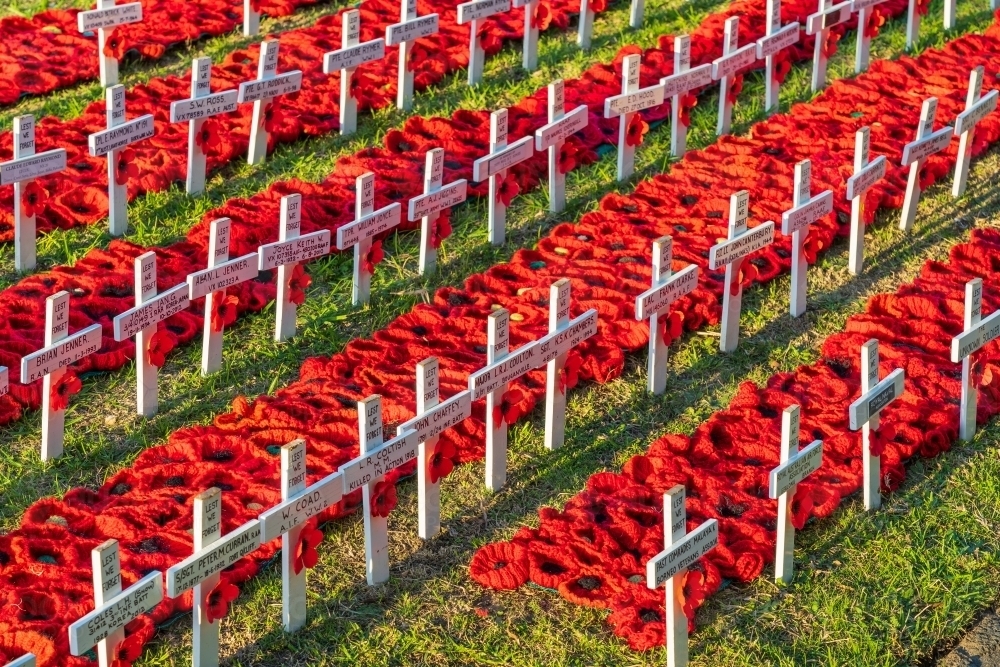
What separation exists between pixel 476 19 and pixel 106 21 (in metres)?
2.08

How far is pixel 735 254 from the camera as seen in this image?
25.9ft

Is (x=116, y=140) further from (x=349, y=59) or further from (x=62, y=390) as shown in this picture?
(x=62, y=390)

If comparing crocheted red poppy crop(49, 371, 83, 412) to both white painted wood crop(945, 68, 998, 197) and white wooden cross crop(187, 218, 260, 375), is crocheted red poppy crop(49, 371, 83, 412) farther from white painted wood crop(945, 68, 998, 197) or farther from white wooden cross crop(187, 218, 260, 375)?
white painted wood crop(945, 68, 998, 197)

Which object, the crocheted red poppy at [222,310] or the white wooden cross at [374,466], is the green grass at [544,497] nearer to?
the white wooden cross at [374,466]

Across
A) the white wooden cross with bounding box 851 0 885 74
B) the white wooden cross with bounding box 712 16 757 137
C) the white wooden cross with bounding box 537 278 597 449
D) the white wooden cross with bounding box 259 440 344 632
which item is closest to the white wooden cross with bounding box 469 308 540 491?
the white wooden cross with bounding box 537 278 597 449

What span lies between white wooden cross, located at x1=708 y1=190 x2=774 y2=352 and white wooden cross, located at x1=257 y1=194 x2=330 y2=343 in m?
1.74

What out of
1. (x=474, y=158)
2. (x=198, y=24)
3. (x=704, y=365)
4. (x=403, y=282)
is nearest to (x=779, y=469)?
(x=704, y=365)

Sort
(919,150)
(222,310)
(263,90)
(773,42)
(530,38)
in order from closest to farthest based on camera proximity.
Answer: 1. (222,310)
2. (919,150)
3. (263,90)
4. (773,42)
5. (530,38)

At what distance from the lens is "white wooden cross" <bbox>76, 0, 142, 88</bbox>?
1004 centimetres

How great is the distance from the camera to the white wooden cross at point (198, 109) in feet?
29.6

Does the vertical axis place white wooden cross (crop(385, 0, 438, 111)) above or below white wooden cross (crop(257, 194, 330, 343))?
above

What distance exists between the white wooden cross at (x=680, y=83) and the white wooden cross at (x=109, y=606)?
4656 millimetres

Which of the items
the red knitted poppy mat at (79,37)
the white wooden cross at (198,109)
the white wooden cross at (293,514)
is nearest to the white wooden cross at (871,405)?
the white wooden cross at (293,514)

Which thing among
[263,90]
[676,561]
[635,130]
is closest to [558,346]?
[676,561]
